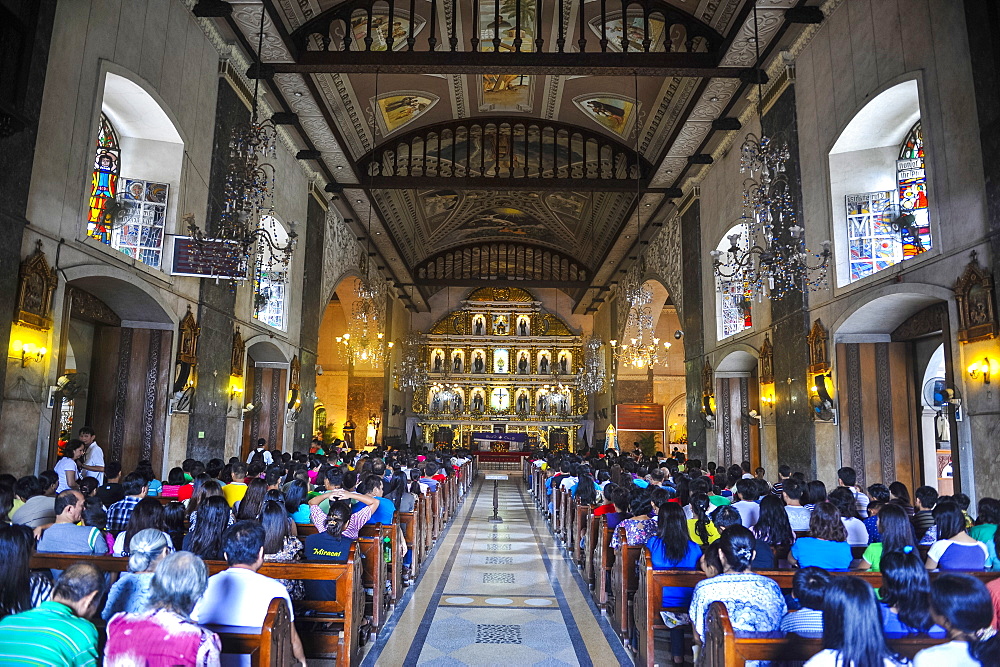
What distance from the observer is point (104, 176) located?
9.12 meters

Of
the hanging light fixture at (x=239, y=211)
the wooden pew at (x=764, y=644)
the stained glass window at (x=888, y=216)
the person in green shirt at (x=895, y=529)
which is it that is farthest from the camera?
the stained glass window at (x=888, y=216)

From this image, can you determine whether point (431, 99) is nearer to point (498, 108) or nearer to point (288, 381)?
point (498, 108)

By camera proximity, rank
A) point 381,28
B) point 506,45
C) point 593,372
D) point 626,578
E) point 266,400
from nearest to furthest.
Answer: point 626,578 → point 381,28 → point 506,45 → point 266,400 → point 593,372

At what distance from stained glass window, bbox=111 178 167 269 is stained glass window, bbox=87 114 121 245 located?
174 millimetres

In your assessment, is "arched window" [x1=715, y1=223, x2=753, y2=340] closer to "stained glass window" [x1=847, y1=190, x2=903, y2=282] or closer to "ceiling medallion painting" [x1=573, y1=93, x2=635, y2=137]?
"stained glass window" [x1=847, y1=190, x2=903, y2=282]

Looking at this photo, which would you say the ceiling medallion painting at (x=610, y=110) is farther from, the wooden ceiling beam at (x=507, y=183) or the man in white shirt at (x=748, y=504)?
the man in white shirt at (x=748, y=504)

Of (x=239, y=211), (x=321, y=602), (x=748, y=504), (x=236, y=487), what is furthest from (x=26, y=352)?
(x=748, y=504)

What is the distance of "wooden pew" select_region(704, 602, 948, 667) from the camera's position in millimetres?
2691

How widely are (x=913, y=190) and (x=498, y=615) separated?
307 inches

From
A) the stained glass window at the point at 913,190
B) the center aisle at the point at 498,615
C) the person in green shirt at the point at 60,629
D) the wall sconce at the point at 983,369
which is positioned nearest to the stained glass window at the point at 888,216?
the stained glass window at the point at 913,190

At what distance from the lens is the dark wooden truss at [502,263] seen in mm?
26375

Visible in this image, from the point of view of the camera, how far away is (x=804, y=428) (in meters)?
9.81

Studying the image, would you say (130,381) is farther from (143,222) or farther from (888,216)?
(888,216)

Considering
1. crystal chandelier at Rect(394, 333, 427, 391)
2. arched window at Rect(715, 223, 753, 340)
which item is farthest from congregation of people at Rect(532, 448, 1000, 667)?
crystal chandelier at Rect(394, 333, 427, 391)
